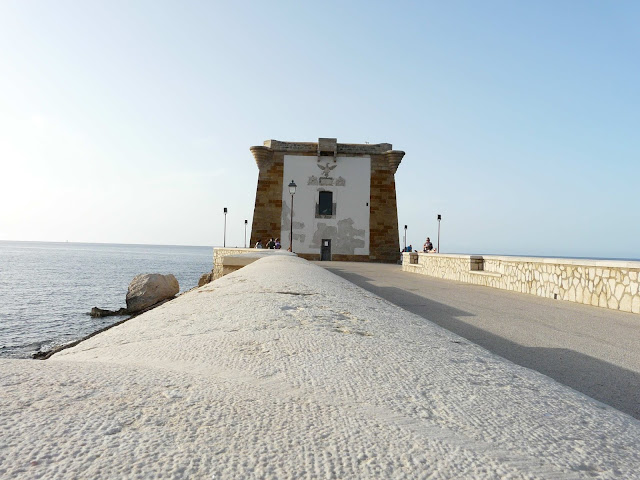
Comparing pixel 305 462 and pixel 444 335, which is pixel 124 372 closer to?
pixel 305 462

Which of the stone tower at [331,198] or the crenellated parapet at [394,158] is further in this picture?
the crenellated parapet at [394,158]

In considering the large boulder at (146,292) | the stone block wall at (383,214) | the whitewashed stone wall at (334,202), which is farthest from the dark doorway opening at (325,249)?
the large boulder at (146,292)

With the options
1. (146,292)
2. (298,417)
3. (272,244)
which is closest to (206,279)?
(272,244)

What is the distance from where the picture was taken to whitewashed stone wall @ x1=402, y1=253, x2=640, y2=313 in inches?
281

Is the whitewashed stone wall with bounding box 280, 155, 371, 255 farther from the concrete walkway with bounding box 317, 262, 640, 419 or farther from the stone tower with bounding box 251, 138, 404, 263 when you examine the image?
the concrete walkway with bounding box 317, 262, 640, 419

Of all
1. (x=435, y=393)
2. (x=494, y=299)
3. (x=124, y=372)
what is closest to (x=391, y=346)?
(x=435, y=393)

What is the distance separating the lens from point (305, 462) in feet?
3.92

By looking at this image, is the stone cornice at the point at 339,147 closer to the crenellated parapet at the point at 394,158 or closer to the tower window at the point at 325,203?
the crenellated parapet at the point at 394,158

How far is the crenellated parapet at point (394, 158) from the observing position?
28.9m

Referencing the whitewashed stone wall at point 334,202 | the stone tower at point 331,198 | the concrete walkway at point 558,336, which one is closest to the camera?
the concrete walkway at point 558,336

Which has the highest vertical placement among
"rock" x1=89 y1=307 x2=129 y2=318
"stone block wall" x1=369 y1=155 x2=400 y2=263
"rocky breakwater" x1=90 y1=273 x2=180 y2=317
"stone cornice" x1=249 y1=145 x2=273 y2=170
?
"stone cornice" x1=249 y1=145 x2=273 y2=170

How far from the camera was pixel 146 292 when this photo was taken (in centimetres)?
1791

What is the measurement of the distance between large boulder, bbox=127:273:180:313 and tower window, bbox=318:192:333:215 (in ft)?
40.5

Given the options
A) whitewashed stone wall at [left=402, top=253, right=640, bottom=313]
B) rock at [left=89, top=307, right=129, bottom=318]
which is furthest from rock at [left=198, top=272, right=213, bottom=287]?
whitewashed stone wall at [left=402, top=253, right=640, bottom=313]
